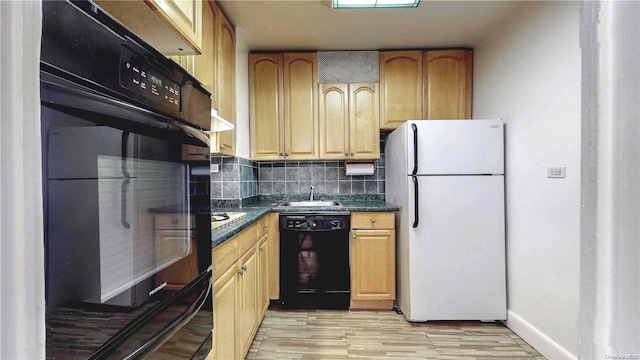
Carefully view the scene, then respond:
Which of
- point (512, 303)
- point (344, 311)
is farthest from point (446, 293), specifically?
point (344, 311)

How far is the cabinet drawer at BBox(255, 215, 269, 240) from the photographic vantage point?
215 cm

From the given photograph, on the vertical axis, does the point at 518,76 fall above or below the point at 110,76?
above

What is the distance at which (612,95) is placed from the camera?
28 cm

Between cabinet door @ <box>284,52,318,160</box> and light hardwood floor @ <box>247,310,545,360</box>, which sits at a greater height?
cabinet door @ <box>284,52,318,160</box>

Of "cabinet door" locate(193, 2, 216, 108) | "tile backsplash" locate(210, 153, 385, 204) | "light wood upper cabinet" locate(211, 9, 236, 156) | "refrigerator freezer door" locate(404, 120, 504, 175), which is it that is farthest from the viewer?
"tile backsplash" locate(210, 153, 385, 204)

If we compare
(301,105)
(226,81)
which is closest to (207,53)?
(226,81)

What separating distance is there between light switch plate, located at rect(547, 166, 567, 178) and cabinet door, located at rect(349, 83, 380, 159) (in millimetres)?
1352

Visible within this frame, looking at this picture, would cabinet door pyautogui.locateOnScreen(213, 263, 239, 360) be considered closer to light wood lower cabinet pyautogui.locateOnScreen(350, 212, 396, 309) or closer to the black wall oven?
the black wall oven

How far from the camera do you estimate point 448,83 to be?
2871 mm

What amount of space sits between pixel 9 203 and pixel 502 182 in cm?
262

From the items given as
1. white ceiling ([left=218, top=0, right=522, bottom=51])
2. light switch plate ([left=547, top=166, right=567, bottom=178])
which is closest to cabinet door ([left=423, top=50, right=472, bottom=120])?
Answer: white ceiling ([left=218, top=0, right=522, bottom=51])

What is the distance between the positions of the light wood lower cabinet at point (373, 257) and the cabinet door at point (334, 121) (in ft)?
2.28

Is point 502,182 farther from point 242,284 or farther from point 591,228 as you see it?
point 591,228

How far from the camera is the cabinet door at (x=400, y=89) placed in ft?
9.50
